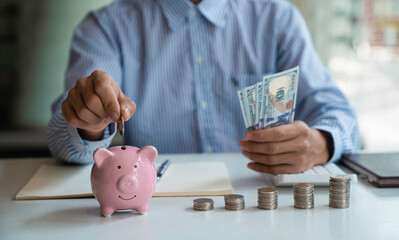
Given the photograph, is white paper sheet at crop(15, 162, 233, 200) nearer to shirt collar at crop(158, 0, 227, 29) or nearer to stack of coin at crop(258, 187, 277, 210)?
stack of coin at crop(258, 187, 277, 210)

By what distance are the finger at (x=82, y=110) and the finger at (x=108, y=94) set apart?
1.9 inches

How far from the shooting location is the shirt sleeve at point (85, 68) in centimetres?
123

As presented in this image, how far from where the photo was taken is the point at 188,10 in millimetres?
1680

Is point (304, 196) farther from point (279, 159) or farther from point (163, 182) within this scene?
point (163, 182)

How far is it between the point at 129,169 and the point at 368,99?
2.83 metres

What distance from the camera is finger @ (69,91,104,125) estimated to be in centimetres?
97

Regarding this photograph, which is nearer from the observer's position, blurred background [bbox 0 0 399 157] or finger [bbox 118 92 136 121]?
finger [bbox 118 92 136 121]

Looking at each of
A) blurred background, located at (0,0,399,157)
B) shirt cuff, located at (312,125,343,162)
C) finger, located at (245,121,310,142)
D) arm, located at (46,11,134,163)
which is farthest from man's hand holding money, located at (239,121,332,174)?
blurred background, located at (0,0,399,157)

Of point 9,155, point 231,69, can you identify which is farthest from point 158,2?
point 9,155

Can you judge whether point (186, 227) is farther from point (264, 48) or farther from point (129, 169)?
point (264, 48)

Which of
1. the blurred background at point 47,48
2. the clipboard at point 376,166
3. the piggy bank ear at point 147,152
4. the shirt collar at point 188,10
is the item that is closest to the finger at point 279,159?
the clipboard at point 376,166

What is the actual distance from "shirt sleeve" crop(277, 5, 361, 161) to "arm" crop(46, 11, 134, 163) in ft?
1.85

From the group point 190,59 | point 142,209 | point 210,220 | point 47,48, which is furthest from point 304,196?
point 47,48

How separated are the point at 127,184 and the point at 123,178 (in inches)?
0.5
